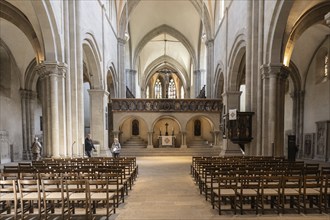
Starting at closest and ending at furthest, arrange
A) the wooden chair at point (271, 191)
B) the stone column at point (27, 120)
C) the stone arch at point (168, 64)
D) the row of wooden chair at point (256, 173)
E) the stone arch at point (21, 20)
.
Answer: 1. the wooden chair at point (271, 191)
2. the row of wooden chair at point (256, 173)
3. the stone arch at point (21, 20)
4. the stone column at point (27, 120)
5. the stone arch at point (168, 64)

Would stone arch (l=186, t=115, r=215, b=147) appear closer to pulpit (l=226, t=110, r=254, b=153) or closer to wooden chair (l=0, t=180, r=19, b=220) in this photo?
pulpit (l=226, t=110, r=254, b=153)

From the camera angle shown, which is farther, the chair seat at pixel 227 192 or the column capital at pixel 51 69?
the column capital at pixel 51 69

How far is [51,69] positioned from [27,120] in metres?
9.50

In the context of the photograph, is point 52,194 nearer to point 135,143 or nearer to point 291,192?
point 291,192

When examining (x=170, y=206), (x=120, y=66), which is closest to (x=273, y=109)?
(x=170, y=206)

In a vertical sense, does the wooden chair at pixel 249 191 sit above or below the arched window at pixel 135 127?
below

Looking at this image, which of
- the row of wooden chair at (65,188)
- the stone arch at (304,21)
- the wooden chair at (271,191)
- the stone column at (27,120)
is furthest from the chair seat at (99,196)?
the stone column at (27,120)

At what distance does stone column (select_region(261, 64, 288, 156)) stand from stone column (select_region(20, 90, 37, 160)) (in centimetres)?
1636

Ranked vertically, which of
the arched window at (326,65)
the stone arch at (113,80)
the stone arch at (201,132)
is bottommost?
the stone arch at (201,132)

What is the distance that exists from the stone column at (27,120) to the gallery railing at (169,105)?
6433mm

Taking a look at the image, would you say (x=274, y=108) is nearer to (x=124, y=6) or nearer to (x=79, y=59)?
(x=79, y=59)

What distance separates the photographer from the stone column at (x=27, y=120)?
18.1 meters

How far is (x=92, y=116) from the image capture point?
58.3 feet

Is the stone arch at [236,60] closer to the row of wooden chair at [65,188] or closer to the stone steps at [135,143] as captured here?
the stone steps at [135,143]
